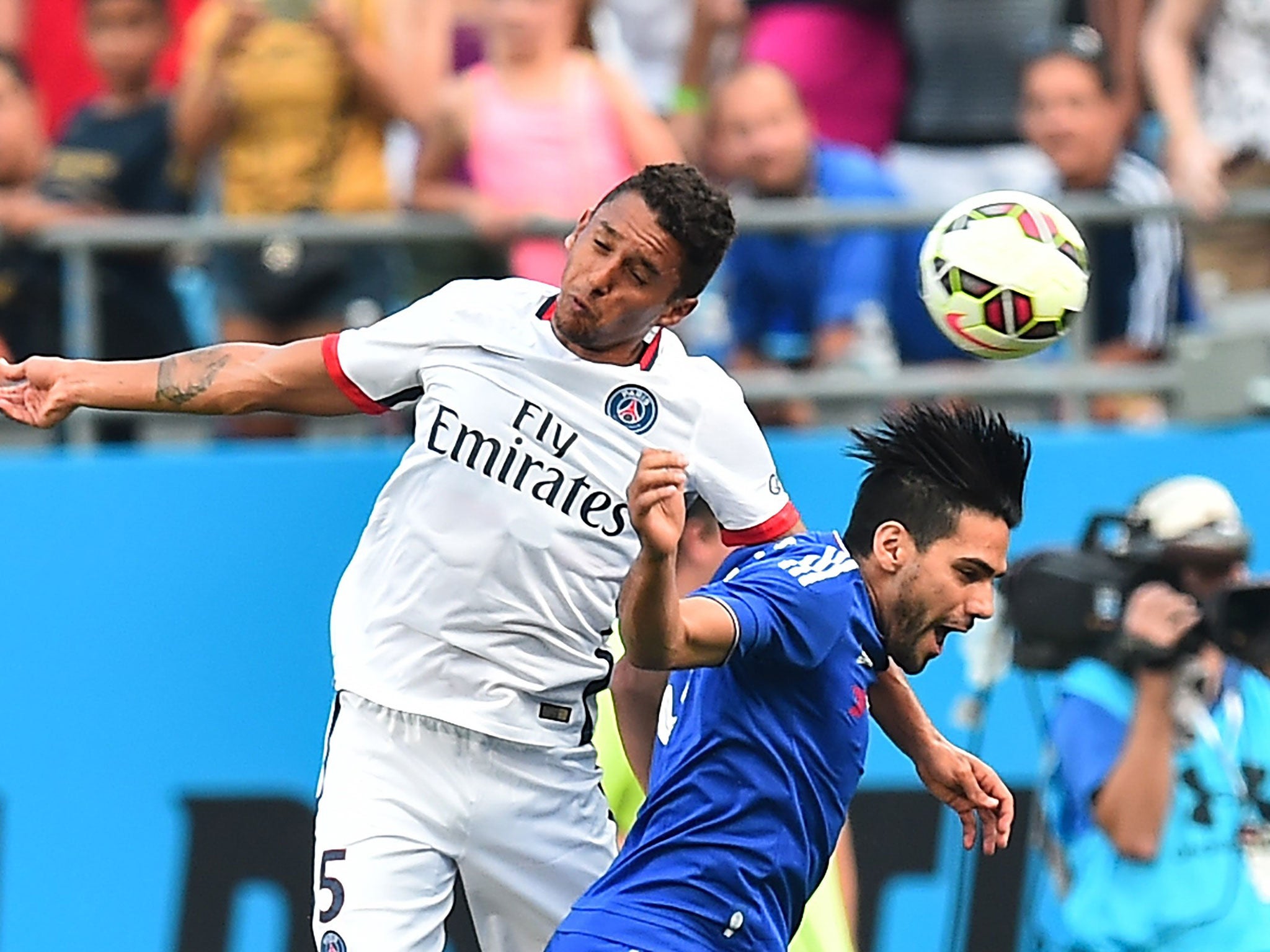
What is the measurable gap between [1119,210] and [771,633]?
3.64 metres

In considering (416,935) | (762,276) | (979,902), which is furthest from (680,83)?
(416,935)

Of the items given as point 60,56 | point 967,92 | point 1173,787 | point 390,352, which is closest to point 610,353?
point 390,352

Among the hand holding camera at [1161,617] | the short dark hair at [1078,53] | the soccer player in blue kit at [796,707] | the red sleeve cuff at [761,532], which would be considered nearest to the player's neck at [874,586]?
the soccer player in blue kit at [796,707]

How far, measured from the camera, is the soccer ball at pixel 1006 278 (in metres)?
5.37

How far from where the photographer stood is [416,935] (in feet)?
16.9

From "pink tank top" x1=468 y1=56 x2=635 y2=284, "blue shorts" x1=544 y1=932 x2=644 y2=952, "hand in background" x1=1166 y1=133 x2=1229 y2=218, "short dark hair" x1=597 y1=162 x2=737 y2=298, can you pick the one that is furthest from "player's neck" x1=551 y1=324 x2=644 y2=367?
"hand in background" x1=1166 y1=133 x2=1229 y2=218

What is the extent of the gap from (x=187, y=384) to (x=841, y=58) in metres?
4.09

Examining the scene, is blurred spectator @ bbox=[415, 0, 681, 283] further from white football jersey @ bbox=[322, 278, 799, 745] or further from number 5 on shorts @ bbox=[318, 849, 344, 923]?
number 5 on shorts @ bbox=[318, 849, 344, 923]

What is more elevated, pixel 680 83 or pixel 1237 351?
pixel 680 83

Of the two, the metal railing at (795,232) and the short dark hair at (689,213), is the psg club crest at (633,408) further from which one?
the metal railing at (795,232)

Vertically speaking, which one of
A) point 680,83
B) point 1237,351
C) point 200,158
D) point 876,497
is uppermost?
point 680,83

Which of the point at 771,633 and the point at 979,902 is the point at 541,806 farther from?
the point at 979,902

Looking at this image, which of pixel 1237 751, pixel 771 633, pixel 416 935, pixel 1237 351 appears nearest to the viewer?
pixel 771 633

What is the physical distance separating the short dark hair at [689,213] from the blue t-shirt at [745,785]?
0.68m
